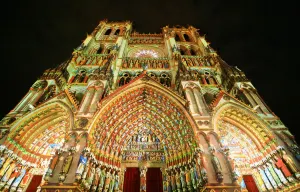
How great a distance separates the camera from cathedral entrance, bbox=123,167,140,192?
31.5 feet

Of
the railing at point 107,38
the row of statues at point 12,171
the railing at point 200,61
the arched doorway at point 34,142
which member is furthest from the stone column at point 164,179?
the railing at point 107,38

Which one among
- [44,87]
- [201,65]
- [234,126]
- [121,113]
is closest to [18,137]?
[44,87]

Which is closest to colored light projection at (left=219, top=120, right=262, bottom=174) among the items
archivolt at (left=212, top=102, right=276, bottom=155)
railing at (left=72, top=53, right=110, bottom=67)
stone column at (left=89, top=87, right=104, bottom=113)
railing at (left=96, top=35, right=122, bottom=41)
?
archivolt at (left=212, top=102, right=276, bottom=155)

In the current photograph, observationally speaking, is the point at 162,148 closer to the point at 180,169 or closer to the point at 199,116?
the point at 180,169

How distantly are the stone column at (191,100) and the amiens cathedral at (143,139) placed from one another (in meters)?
0.06

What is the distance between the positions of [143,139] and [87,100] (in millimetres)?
4497

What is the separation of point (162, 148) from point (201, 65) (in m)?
8.99

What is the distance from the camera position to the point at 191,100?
1102 centimetres

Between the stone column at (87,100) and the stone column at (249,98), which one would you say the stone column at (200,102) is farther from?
the stone column at (87,100)

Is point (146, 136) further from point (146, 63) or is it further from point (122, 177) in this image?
point (146, 63)

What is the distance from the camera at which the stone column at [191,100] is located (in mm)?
10338

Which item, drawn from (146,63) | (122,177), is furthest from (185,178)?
(146,63)

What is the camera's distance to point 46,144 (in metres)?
10.7

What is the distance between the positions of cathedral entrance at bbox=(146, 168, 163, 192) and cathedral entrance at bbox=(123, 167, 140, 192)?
0.58 metres
